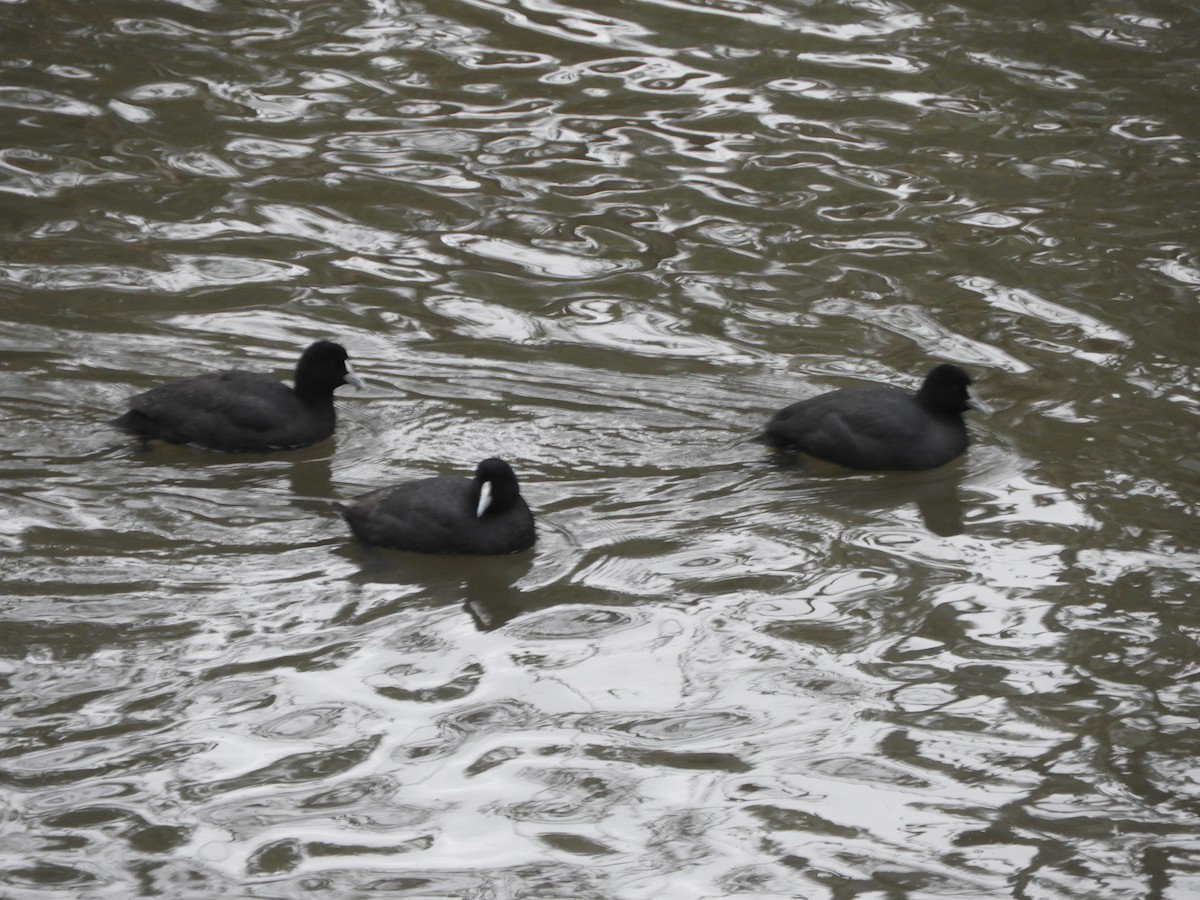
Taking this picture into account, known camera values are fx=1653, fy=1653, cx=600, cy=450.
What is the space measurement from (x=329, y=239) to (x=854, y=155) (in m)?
4.37

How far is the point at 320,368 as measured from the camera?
9.31 meters

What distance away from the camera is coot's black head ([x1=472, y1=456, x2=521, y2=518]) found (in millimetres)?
8094

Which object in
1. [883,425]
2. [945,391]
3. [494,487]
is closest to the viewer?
[494,487]

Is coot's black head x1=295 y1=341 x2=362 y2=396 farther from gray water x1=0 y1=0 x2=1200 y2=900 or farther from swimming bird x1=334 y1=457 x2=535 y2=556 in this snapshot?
swimming bird x1=334 y1=457 x2=535 y2=556

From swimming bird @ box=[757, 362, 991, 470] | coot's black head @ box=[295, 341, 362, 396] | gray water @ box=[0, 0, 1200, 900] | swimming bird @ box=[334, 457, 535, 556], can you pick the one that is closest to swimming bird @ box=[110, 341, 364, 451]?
coot's black head @ box=[295, 341, 362, 396]

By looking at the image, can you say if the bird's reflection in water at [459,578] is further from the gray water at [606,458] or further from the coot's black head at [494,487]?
the coot's black head at [494,487]

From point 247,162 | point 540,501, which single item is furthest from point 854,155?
point 540,501

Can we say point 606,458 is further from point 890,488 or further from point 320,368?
point 320,368

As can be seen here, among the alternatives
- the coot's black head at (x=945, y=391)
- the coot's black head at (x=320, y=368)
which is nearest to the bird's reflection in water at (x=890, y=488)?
the coot's black head at (x=945, y=391)

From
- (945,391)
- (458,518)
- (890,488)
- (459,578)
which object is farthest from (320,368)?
(945,391)

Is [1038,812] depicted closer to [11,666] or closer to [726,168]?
[11,666]

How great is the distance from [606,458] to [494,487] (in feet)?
3.89

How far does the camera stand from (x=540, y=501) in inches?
344

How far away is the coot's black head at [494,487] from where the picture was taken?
8094 mm
